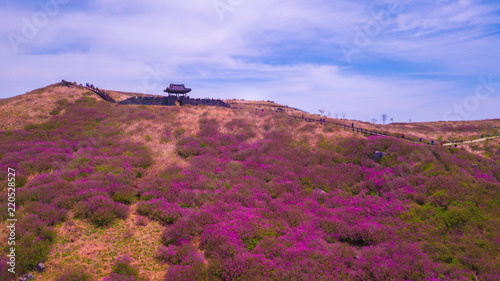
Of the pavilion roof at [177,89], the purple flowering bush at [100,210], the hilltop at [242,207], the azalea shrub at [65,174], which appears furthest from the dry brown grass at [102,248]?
the pavilion roof at [177,89]

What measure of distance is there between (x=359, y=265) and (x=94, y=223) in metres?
13.2

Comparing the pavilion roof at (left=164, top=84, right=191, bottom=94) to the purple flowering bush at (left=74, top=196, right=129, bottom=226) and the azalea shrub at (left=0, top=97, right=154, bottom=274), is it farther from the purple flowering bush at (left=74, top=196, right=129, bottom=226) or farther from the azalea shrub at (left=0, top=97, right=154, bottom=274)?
the purple flowering bush at (left=74, top=196, right=129, bottom=226)

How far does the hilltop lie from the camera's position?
33.4 feet

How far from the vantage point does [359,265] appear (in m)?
10.3

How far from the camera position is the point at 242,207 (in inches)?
576

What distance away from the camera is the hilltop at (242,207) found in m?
10.2

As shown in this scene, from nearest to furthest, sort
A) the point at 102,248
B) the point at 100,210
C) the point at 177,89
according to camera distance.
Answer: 1. the point at 102,248
2. the point at 100,210
3. the point at 177,89

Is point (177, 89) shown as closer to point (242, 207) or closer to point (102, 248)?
point (242, 207)

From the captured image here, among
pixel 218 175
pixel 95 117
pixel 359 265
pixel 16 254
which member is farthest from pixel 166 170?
pixel 95 117

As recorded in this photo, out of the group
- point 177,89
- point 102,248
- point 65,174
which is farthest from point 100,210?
point 177,89

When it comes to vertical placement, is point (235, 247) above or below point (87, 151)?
below

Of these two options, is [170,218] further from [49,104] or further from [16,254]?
[49,104]

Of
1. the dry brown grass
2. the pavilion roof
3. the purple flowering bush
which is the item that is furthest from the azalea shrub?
the pavilion roof

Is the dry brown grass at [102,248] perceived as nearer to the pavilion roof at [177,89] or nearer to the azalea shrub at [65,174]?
the azalea shrub at [65,174]
